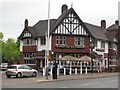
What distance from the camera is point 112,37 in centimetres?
6700

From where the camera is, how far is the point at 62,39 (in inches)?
2239

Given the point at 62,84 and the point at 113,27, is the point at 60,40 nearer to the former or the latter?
the point at 113,27

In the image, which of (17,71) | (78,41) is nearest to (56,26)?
(78,41)

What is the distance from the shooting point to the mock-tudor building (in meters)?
56.3

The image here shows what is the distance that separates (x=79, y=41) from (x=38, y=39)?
7.26m

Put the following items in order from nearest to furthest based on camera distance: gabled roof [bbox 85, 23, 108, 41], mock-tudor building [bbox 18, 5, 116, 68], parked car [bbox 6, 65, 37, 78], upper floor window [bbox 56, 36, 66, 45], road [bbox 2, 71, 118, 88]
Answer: road [bbox 2, 71, 118, 88] → parked car [bbox 6, 65, 37, 78] → mock-tudor building [bbox 18, 5, 116, 68] → upper floor window [bbox 56, 36, 66, 45] → gabled roof [bbox 85, 23, 108, 41]

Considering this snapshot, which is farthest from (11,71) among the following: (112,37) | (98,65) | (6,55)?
(6,55)

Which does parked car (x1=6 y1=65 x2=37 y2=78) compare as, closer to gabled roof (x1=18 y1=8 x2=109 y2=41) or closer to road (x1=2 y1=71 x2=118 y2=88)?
road (x1=2 y1=71 x2=118 y2=88)

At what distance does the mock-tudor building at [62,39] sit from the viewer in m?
56.3

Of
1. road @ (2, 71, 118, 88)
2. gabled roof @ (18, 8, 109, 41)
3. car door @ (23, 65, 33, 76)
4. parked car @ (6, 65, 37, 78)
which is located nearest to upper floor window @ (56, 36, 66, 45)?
gabled roof @ (18, 8, 109, 41)

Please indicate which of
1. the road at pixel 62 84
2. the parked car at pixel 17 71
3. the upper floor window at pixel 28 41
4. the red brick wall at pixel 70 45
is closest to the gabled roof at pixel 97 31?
the red brick wall at pixel 70 45

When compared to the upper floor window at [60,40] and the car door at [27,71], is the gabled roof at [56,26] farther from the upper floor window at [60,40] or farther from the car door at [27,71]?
the car door at [27,71]

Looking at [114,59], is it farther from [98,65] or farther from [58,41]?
[58,41]

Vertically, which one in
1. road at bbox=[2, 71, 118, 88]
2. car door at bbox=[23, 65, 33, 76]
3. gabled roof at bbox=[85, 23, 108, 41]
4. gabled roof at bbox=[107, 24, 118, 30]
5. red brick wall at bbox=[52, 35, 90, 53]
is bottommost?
road at bbox=[2, 71, 118, 88]
